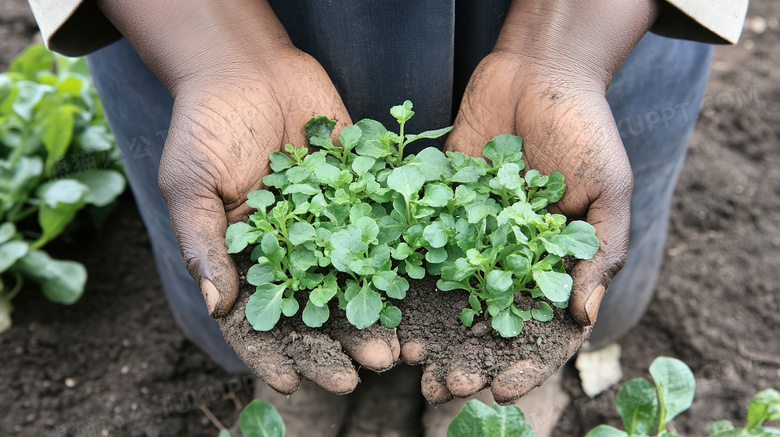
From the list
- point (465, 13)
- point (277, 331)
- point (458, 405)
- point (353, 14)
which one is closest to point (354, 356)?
point (277, 331)

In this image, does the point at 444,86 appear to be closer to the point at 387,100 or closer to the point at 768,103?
the point at 387,100

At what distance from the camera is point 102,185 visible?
202 cm

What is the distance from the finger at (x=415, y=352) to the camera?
121 centimetres

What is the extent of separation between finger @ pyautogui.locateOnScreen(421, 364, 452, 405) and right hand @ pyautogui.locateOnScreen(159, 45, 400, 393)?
0.07m

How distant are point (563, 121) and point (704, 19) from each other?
16.9 inches

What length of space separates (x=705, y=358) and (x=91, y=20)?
1947 mm

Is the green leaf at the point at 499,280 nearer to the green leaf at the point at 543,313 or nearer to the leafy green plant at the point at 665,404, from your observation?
the green leaf at the point at 543,313

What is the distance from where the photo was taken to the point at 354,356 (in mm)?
1206

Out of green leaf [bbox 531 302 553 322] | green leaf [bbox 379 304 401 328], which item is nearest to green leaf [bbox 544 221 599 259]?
green leaf [bbox 531 302 553 322]

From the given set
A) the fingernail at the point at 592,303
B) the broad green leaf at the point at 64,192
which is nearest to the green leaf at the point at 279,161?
the fingernail at the point at 592,303

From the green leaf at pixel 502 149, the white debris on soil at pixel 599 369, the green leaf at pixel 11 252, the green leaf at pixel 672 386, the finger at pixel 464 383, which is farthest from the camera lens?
the white debris on soil at pixel 599 369

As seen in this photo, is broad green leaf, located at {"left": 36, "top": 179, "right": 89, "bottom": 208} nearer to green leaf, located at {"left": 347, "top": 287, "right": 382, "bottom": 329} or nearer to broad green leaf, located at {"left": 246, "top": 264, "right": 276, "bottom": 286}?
broad green leaf, located at {"left": 246, "top": 264, "right": 276, "bottom": 286}

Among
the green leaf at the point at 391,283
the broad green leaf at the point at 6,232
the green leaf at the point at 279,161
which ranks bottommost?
the broad green leaf at the point at 6,232

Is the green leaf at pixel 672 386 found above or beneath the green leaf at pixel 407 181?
beneath
